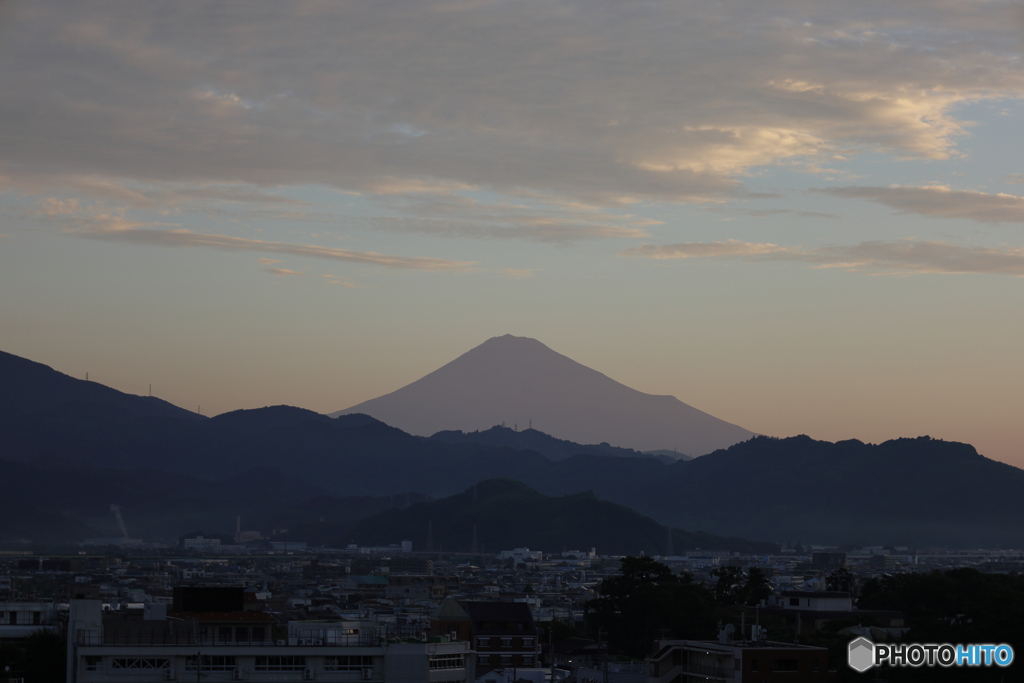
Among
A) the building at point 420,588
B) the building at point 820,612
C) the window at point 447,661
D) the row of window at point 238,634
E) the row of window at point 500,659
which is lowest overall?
the building at point 420,588

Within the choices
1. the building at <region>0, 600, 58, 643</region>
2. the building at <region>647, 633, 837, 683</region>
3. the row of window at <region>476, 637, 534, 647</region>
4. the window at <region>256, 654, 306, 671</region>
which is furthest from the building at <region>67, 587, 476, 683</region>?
the row of window at <region>476, 637, 534, 647</region>

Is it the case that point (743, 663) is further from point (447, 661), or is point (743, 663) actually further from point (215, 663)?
point (215, 663)

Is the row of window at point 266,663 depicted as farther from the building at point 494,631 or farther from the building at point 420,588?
the building at point 420,588

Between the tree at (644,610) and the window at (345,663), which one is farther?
the tree at (644,610)

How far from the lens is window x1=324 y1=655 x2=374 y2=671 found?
3716cm

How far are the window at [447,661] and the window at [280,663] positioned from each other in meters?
3.69

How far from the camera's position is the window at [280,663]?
37.0 metres

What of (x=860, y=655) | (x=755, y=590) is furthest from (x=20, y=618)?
(x=755, y=590)

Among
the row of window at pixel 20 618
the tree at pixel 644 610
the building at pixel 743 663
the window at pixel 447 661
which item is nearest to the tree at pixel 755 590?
the tree at pixel 644 610

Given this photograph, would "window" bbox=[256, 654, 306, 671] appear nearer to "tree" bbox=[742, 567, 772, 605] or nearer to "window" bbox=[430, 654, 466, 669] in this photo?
"window" bbox=[430, 654, 466, 669]

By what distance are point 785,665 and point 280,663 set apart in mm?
15909

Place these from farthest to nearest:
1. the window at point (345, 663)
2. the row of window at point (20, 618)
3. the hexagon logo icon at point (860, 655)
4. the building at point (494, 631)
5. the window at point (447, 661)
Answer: the building at point (494, 631) < the row of window at point (20, 618) < the hexagon logo icon at point (860, 655) < the window at point (447, 661) < the window at point (345, 663)

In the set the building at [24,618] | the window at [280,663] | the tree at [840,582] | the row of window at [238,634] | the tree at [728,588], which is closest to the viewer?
the window at [280,663]

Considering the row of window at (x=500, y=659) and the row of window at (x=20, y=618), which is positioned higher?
the row of window at (x=20, y=618)
